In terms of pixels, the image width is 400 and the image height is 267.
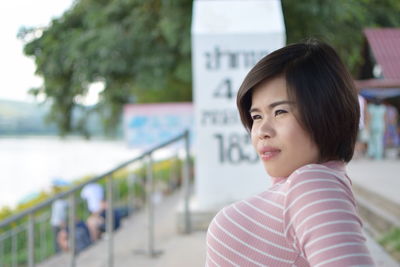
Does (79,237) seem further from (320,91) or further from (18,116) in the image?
(18,116)

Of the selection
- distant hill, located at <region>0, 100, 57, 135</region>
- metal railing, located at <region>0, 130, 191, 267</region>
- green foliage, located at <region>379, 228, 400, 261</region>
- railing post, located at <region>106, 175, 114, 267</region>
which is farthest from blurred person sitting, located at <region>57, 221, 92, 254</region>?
distant hill, located at <region>0, 100, 57, 135</region>

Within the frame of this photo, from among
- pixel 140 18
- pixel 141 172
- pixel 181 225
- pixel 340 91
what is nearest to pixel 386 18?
pixel 140 18

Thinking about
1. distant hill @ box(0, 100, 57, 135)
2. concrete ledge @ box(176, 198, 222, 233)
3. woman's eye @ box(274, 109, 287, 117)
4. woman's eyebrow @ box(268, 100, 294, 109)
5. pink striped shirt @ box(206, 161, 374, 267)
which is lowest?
distant hill @ box(0, 100, 57, 135)

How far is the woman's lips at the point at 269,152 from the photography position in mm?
877

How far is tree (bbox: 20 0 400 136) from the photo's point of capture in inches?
327

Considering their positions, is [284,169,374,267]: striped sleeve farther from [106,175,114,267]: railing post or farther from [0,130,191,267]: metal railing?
[106,175,114,267]: railing post

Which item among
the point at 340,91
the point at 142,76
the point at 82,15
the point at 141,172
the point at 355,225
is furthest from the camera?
the point at 82,15

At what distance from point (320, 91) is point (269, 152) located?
0.14 meters

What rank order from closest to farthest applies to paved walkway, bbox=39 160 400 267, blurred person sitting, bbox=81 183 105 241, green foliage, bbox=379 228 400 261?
1. green foliage, bbox=379 228 400 261
2. paved walkway, bbox=39 160 400 267
3. blurred person sitting, bbox=81 183 105 241

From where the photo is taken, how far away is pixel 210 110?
15.0 feet

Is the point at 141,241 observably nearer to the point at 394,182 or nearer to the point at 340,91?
the point at 394,182

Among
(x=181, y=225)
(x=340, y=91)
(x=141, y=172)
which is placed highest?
(x=340, y=91)

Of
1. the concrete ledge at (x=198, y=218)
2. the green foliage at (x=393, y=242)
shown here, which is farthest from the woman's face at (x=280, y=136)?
the concrete ledge at (x=198, y=218)

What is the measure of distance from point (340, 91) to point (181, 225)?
3.83 m
